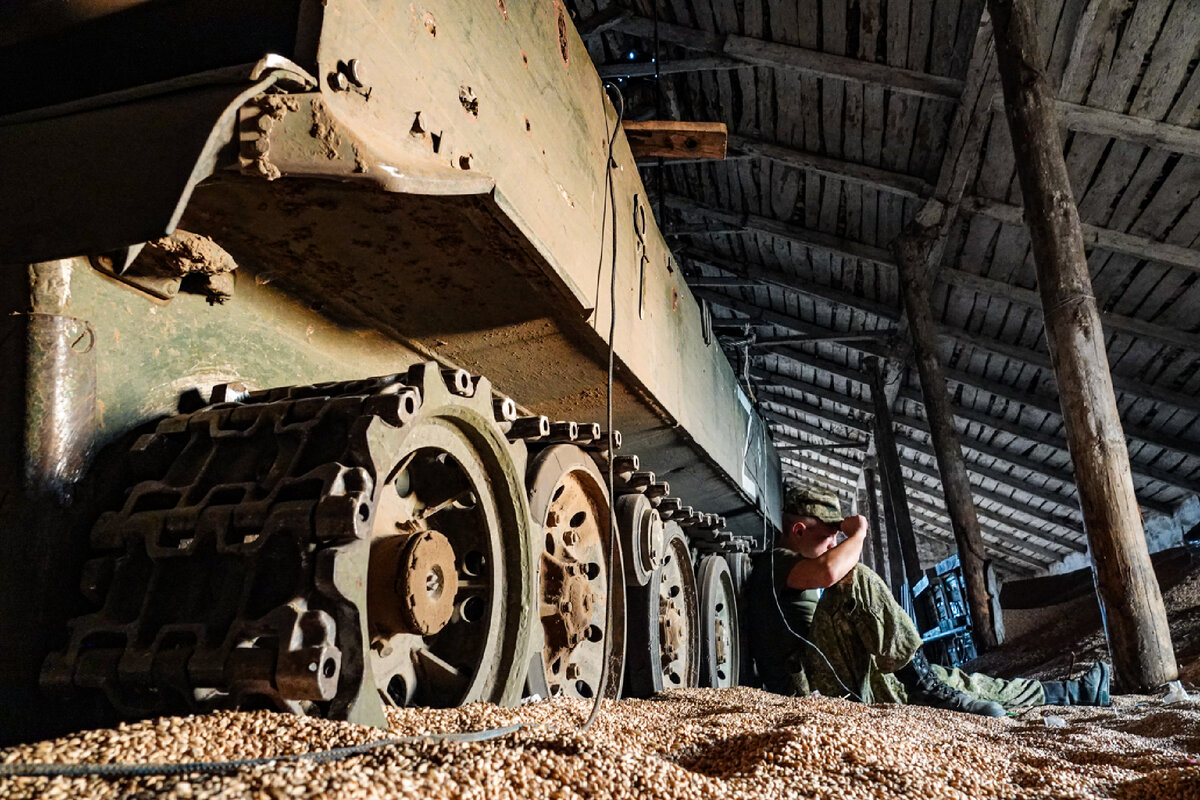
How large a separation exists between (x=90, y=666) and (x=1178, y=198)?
783 cm

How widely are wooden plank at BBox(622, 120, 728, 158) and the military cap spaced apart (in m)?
2.39

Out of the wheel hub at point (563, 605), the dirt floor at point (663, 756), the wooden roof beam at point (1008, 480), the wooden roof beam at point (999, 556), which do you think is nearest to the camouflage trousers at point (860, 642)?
the dirt floor at point (663, 756)

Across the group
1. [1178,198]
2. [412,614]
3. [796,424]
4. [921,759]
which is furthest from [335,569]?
[796,424]

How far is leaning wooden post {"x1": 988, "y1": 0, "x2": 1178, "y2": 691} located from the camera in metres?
→ 4.59

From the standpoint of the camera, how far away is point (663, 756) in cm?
194

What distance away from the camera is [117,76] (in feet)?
5.56

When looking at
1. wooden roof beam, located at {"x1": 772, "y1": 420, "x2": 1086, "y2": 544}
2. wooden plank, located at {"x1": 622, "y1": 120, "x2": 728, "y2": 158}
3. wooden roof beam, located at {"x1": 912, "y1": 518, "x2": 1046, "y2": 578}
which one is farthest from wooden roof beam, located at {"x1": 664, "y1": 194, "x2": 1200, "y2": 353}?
wooden roof beam, located at {"x1": 912, "y1": 518, "x2": 1046, "y2": 578}

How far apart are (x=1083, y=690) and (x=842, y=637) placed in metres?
1.81

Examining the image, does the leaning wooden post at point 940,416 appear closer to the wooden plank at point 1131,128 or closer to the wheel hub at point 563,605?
the wooden plank at point 1131,128

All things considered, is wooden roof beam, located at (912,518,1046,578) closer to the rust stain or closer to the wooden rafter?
the wooden rafter

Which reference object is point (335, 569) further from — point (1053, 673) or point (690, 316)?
point (1053, 673)

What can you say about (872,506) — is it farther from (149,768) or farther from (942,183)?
(149,768)

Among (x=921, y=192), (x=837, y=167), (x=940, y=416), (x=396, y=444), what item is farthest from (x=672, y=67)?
(x=396, y=444)

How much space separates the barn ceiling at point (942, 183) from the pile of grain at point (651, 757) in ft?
15.4
